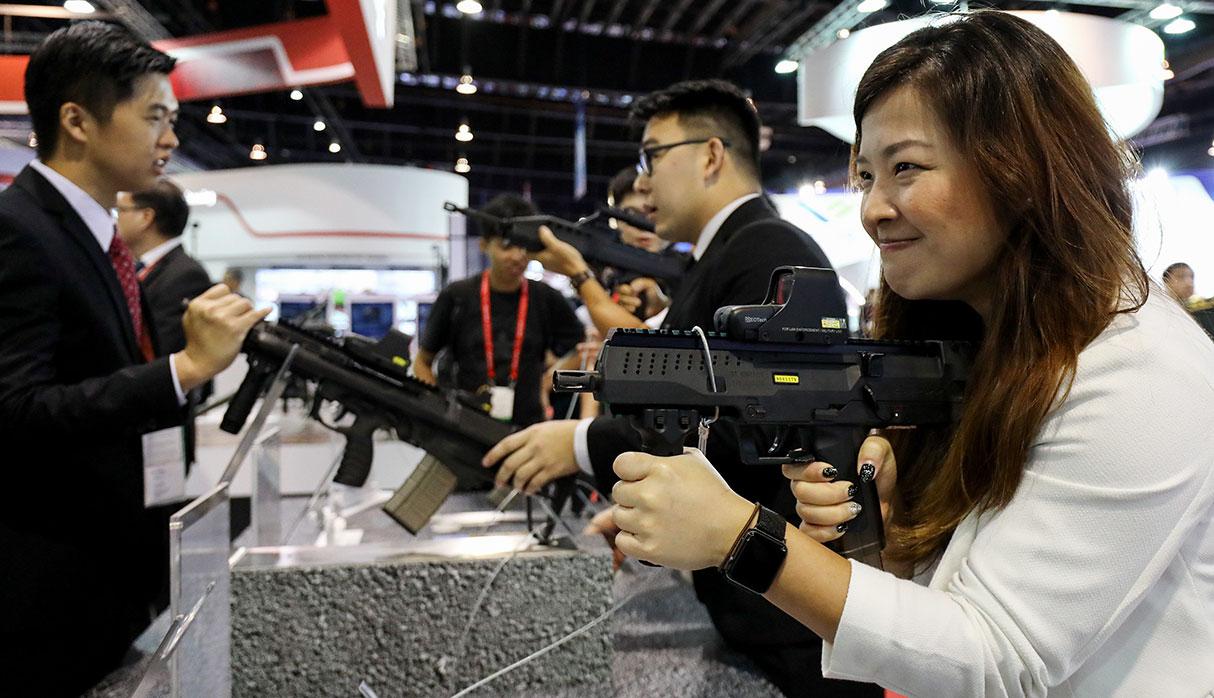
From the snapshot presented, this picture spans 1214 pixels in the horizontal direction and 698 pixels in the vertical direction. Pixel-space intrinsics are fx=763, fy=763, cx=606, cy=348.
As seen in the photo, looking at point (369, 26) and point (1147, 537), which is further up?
point (369, 26)

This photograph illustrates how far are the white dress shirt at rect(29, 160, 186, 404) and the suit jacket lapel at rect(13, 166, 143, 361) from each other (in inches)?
0.6

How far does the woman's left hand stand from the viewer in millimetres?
808

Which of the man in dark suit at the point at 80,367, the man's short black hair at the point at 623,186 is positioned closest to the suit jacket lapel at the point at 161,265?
the man in dark suit at the point at 80,367

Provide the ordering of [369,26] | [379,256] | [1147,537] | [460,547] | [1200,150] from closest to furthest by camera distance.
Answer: [1147,537] → [460,547] → [369,26] → [1200,150] → [379,256]

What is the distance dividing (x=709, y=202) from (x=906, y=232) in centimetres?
113

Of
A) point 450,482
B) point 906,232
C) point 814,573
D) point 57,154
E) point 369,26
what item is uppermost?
point 369,26

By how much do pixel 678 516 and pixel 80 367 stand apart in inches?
53.8

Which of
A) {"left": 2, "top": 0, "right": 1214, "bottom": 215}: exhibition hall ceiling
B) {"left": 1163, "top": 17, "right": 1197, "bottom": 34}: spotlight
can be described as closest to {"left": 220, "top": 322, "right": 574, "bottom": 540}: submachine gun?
{"left": 2, "top": 0, "right": 1214, "bottom": 215}: exhibition hall ceiling

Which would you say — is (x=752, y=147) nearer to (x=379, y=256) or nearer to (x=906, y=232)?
(x=906, y=232)

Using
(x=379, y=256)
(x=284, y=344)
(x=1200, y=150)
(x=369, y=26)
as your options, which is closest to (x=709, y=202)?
(x=284, y=344)

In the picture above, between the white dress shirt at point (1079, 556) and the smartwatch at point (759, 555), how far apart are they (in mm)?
82

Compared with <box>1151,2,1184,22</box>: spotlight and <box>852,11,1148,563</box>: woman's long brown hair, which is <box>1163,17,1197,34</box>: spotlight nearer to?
<box>1151,2,1184,22</box>: spotlight

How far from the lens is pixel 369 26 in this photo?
147 inches

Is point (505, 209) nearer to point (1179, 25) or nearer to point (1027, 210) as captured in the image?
point (1027, 210)
